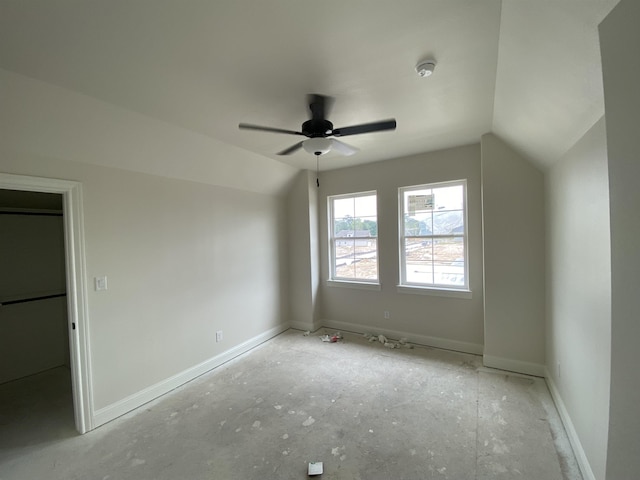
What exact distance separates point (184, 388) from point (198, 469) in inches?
47.9

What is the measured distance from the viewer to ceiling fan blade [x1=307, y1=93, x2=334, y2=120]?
2.14 m

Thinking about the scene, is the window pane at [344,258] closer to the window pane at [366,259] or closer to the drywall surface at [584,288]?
the window pane at [366,259]

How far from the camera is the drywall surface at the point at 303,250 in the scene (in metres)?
4.50

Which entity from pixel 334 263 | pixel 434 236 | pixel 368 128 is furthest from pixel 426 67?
pixel 334 263

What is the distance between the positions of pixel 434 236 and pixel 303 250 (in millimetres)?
2050

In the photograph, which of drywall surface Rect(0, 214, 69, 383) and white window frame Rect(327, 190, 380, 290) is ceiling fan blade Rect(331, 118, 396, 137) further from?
drywall surface Rect(0, 214, 69, 383)

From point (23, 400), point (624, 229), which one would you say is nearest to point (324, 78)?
point (624, 229)

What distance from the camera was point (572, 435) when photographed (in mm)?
1986

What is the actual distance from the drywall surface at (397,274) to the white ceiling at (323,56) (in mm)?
1154

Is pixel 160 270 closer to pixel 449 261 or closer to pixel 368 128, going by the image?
pixel 368 128

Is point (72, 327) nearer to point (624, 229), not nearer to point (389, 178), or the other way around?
point (624, 229)

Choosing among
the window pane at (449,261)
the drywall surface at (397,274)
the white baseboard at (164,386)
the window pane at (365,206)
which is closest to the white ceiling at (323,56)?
the drywall surface at (397,274)

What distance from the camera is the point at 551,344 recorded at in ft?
8.80

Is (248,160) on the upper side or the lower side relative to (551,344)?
upper
